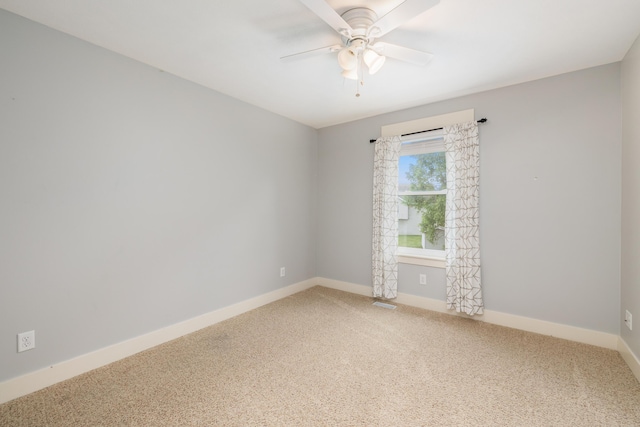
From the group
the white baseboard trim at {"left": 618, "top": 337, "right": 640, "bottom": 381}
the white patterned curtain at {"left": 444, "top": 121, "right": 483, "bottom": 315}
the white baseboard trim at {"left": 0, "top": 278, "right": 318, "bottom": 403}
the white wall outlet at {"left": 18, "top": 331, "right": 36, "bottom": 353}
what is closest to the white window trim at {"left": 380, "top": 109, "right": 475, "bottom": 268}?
the white patterned curtain at {"left": 444, "top": 121, "right": 483, "bottom": 315}

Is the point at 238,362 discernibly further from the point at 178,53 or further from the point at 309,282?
the point at 178,53

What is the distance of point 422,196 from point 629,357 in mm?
2149

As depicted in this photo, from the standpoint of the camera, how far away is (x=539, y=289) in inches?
104

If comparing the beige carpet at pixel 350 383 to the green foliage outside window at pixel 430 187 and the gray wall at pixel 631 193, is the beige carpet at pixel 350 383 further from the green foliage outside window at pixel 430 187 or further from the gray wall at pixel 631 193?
the green foliage outside window at pixel 430 187

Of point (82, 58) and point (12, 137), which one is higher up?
point (82, 58)

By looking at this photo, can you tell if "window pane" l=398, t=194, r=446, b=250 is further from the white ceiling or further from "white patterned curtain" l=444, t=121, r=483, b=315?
the white ceiling

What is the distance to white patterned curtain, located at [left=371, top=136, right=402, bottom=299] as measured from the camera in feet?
11.4

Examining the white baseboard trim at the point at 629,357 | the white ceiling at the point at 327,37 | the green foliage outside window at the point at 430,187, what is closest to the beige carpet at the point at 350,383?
the white baseboard trim at the point at 629,357

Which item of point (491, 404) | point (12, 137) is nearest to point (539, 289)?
point (491, 404)

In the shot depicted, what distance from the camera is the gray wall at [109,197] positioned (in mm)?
1787

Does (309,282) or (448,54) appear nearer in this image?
(448,54)

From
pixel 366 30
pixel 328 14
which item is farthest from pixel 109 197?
pixel 366 30

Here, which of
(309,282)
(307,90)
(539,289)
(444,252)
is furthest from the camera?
(309,282)

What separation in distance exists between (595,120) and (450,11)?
5.74 ft
